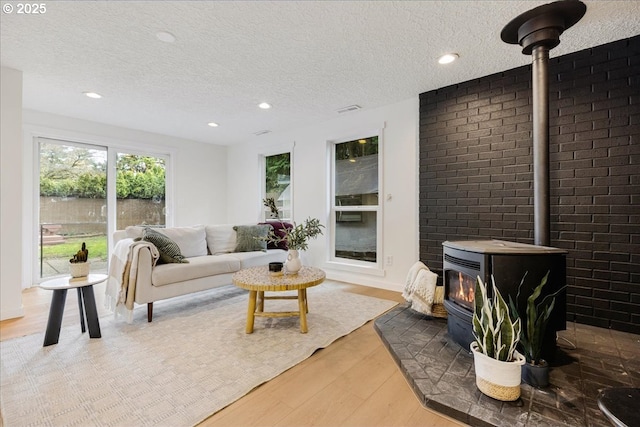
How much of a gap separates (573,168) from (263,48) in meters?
2.96

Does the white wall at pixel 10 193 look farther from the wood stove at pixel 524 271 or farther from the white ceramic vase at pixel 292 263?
the wood stove at pixel 524 271

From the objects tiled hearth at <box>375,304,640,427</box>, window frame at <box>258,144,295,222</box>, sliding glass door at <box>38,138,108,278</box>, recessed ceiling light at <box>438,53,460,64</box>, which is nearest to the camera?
tiled hearth at <box>375,304,640,427</box>

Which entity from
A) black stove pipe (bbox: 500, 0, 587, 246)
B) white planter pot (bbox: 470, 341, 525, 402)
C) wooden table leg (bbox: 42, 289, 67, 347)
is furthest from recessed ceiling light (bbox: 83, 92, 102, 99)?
white planter pot (bbox: 470, 341, 525, 402)

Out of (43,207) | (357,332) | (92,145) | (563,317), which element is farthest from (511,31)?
(43,207)

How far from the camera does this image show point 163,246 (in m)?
3.07

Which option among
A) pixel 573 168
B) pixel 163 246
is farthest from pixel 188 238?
pixel 573 168

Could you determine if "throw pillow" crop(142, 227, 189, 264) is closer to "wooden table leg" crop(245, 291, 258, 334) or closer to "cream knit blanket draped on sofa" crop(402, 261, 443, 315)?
"wooden table leg" crop(245, 291, 258, 334)

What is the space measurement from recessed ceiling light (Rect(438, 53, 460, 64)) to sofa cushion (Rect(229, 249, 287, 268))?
10.0ft

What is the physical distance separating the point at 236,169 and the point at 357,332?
4.67 m

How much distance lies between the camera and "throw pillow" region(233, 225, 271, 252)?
4.08 m

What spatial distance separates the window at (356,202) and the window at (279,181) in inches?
40.6

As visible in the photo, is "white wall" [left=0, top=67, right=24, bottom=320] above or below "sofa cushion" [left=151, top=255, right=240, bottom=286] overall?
above

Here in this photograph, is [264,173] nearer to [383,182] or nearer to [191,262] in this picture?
[383,182]

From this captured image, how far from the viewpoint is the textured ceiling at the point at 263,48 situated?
203 centimetres
